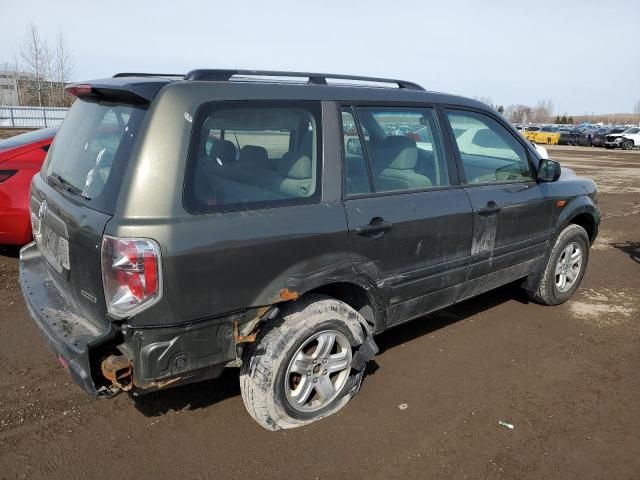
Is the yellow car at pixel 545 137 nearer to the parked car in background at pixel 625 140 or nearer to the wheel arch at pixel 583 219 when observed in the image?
the parked car in background at pixel 625 140

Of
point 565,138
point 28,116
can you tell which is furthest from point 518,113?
point 28,116

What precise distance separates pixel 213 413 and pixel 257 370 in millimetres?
580

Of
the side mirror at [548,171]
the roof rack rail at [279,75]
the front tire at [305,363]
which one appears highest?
the roof rack rail at [279,75]

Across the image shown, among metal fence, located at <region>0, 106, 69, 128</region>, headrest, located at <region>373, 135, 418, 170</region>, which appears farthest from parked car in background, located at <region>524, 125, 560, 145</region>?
headrest, located at <region>373, 135, 418, 170</region>

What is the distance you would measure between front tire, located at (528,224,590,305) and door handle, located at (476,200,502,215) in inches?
44.0

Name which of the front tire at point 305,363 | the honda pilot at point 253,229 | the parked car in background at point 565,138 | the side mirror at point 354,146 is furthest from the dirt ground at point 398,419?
the parked car in background at point 565,138

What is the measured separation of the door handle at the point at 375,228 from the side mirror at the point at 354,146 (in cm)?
41

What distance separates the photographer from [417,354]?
390 cm

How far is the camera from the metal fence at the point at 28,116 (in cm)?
2859

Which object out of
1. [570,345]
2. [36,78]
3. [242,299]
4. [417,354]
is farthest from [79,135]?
[36,78]

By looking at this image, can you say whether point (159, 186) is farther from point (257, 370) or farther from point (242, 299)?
point (257, 370)

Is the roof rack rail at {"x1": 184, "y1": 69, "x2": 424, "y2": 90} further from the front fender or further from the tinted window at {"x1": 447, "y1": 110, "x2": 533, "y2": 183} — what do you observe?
the front fender

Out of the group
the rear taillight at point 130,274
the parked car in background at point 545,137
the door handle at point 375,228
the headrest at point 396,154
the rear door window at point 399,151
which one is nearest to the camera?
the rear taillight at point 130,274

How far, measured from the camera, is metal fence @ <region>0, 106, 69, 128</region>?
93.8 feet
